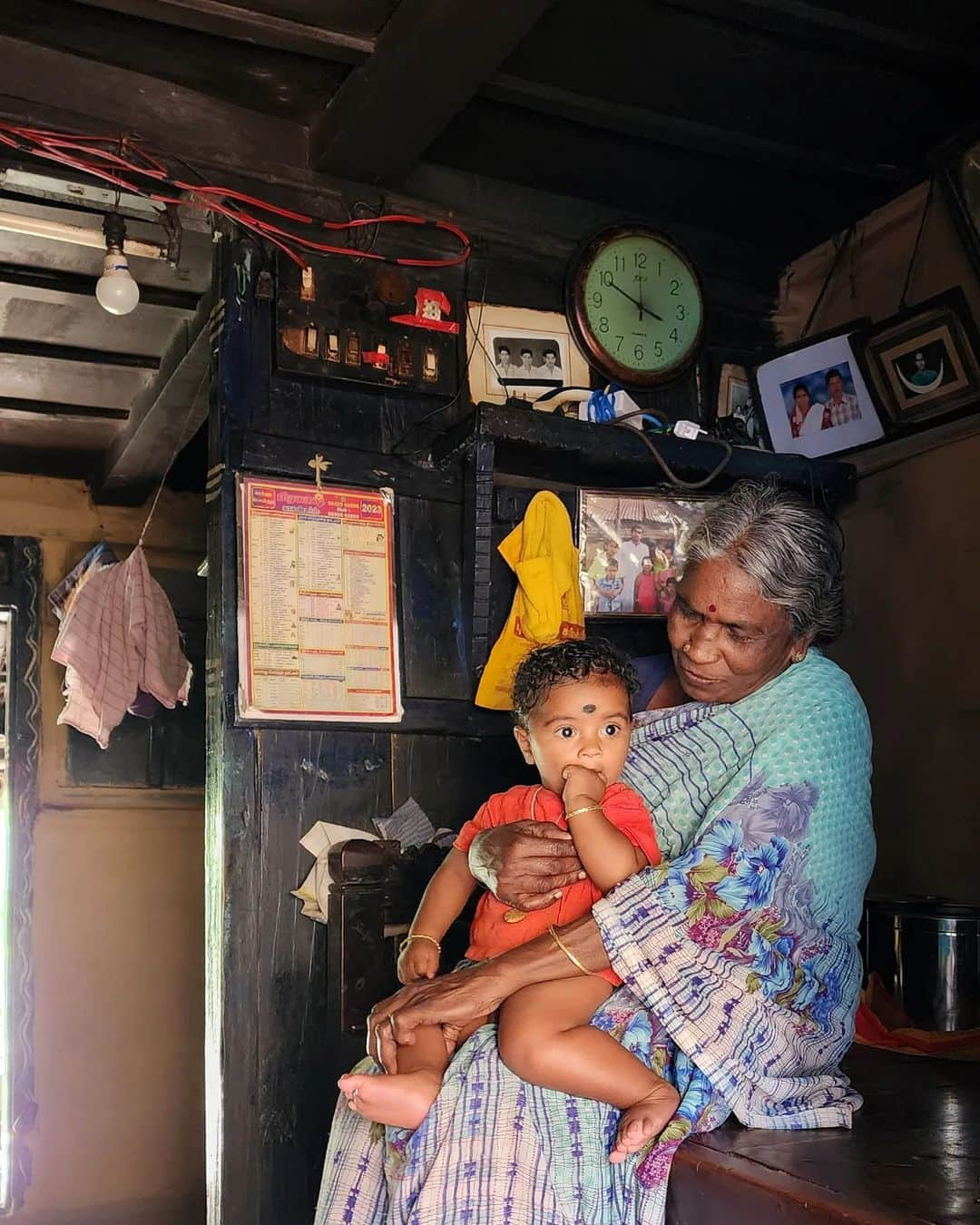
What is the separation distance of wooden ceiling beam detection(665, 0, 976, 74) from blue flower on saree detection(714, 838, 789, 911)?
164 cm

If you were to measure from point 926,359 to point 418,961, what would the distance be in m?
1.96

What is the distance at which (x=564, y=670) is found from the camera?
6.89 feet

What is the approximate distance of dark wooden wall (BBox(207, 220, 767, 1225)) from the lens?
2.46 metres

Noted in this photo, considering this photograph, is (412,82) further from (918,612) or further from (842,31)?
(918,612)

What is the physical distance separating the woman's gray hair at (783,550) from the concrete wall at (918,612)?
579mm

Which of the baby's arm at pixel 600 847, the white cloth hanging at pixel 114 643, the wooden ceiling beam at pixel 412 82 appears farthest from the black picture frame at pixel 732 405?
the white cloth hanging at pixel 114 643

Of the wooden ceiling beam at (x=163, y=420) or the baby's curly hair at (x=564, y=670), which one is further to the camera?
the wooden ceiling beam at (x=163, y=420)

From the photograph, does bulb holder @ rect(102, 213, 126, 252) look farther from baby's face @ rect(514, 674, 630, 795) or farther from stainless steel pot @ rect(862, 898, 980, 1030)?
stainless steel pot @ rect(862, 898, 980, 1030)

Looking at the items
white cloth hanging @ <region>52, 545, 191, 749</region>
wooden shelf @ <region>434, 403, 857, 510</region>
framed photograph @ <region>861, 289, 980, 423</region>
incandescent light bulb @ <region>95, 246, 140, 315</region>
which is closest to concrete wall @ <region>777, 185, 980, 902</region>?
framed photograph @ <region>861, 289, 980, 423</region>

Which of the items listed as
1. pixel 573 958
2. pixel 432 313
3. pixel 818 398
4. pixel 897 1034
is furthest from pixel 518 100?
pixel 897 1034

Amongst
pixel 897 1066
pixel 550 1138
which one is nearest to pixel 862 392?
pixel 897 1066

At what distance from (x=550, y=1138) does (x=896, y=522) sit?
1.92 meters

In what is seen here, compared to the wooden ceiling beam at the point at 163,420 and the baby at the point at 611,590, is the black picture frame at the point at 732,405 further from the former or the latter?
the wooden ceiling beam at the point at 163,420

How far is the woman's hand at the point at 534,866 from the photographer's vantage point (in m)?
1.99
